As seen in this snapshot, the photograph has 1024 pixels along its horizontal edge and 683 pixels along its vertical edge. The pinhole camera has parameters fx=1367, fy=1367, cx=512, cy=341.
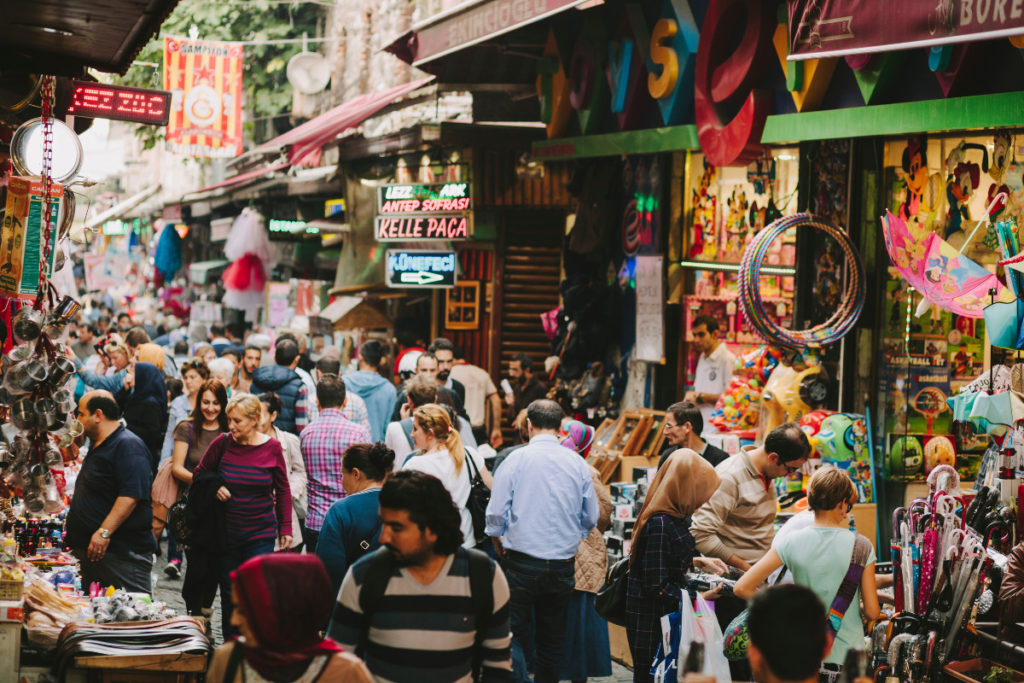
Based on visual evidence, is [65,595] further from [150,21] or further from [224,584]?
[150,21]

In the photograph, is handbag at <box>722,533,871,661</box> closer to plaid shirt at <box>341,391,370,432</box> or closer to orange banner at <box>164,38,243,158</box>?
plaid shirt at <box>341,391,370,432</box>

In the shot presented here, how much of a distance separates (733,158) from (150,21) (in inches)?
217

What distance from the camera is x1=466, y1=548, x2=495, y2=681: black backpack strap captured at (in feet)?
15.4

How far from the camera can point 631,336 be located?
13.7 meters

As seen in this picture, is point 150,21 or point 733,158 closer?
point 150,21

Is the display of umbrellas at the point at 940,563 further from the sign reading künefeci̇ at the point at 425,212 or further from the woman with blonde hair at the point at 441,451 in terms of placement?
the sign reading künefeci̇ at the point at 425,212

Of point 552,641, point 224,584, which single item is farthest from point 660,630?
point 224,584

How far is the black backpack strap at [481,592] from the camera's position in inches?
185

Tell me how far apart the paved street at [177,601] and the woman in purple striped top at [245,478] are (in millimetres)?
1303

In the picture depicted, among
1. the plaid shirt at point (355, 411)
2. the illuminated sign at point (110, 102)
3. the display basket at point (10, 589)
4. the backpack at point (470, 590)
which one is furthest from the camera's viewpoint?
the plaid shirt at point (355, 411)

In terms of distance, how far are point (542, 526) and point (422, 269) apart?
352 inches

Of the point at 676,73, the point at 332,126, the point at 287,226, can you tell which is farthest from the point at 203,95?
the point at 676,73

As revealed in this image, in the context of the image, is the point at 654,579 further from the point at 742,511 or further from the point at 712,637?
the point at 742,511

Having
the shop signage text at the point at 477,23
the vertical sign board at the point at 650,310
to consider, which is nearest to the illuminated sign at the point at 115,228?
the shop signage text at the point at 477,23
